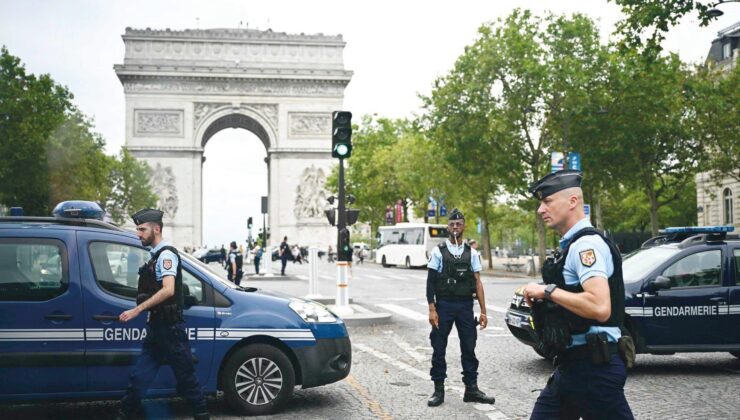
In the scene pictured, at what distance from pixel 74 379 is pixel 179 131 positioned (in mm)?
58071

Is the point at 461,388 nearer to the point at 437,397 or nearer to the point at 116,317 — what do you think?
the point at 437,397

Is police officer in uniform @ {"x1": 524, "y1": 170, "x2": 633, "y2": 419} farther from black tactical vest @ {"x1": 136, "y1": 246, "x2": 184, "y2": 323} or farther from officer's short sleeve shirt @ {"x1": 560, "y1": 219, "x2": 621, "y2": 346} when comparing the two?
black tactical vest @ {"x1": 136, "y1": 246, "x2": 184, "y2": 323}

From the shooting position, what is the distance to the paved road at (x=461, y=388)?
7504mm

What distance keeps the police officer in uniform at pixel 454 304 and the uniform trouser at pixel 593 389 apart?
348cm

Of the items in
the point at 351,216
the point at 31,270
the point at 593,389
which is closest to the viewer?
the point at 593,389

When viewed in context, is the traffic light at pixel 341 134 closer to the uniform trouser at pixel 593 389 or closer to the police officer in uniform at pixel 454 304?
the police officer in uniform at pixel 454 304

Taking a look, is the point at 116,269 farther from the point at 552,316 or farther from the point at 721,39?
the point at 721,39

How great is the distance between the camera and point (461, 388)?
8.79 m

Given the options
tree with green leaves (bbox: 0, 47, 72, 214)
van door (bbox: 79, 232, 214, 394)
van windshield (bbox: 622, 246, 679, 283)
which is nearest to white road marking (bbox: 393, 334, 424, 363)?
van windshield (bbox: 622, 246, 679, 283)

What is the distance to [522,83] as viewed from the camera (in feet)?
128

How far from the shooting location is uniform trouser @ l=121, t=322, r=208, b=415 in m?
6.00

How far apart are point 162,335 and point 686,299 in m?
6.10

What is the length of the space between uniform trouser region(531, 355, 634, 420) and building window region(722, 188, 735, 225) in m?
46.9

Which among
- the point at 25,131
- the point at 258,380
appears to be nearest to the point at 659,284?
the point at 258,380
